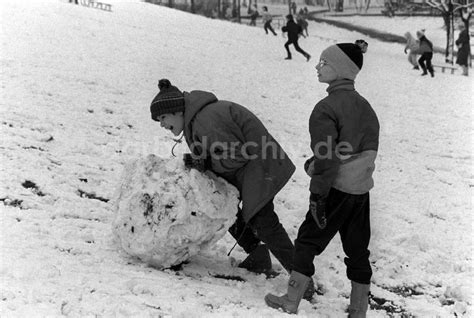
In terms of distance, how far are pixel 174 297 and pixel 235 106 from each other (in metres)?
1.55

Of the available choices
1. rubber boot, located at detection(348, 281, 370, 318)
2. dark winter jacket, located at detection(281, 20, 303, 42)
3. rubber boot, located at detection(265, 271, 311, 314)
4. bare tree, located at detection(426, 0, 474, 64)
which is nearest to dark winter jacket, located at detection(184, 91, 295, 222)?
rubber boot, located at detection(265, 271, 311, 314)

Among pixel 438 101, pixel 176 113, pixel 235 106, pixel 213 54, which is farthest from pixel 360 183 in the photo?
pixel 213 54

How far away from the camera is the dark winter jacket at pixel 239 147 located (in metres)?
3.56

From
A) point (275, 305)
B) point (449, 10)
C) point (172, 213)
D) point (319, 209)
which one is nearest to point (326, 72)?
point (319, 209)

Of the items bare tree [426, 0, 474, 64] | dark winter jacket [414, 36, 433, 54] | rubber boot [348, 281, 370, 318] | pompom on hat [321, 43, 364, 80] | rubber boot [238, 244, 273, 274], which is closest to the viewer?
pompom on hat [321, 43, 364, 80]

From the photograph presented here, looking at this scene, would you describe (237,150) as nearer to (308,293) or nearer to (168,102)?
(168,102)

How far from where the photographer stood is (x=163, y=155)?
273 inches

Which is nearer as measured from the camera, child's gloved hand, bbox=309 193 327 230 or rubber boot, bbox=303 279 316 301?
child's gloved hand, bbox=309 193 327 230

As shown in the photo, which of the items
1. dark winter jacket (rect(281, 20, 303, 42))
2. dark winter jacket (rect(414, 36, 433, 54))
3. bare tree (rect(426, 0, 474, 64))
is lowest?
dark winter jacket (rect(414, 36, 433, 54))

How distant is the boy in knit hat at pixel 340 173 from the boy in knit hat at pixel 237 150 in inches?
13.9

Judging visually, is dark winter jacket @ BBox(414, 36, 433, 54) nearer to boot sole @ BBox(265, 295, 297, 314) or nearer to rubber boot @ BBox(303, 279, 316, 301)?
rubber boot @ BBox(303, 279, 316, 301)

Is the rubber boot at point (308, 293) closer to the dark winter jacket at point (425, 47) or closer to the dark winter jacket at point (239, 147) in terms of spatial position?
the dark winter jacket at point (239, 147)

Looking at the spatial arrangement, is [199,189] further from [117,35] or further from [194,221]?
[117,35]

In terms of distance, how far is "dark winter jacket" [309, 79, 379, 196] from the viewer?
316cm
